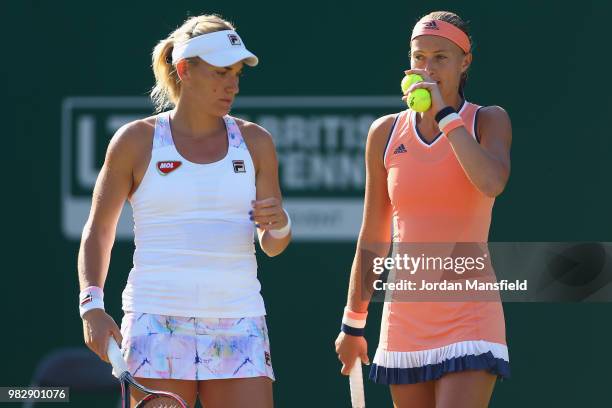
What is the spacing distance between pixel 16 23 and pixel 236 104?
1.14 meters

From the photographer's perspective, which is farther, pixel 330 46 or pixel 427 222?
pixel 330 46

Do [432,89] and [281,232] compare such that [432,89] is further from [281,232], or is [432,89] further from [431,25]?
[281,232]

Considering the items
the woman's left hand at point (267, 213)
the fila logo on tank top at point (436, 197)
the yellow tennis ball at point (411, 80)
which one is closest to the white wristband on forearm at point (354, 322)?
the fila logo on tank top at point (436, 197)

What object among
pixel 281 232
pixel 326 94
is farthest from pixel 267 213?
pixel 326 94

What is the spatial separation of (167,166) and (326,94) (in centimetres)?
216

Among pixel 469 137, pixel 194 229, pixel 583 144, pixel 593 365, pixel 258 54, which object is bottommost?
pixel 593 365

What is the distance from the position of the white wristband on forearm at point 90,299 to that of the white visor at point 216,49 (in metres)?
0.74

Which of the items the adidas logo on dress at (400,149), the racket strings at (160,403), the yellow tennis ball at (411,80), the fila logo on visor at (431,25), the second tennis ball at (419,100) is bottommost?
the racket strings at (160,403)

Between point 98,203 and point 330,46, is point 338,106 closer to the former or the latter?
point 330,46

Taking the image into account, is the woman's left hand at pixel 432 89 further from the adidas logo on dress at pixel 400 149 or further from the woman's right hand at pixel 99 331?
the woman's right hand at pixel 99 331

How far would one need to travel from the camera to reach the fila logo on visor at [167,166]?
3561 millimetres

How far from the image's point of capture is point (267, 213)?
3453 mm

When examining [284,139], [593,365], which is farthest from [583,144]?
[284,139]

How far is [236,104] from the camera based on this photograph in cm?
567
